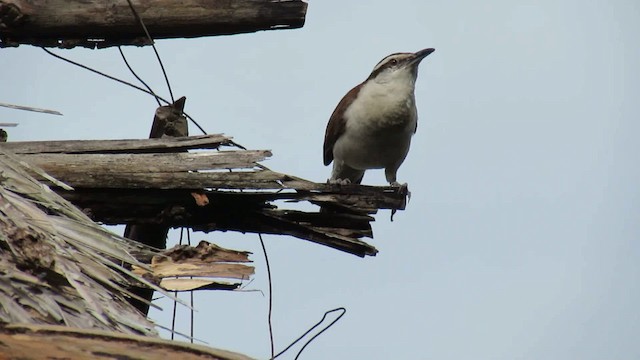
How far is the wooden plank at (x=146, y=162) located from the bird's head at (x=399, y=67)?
3403 millimetres

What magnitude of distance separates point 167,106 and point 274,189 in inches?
38.5

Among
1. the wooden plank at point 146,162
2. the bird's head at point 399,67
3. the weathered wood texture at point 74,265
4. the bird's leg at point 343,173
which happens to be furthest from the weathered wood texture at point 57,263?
the bird's leg at point 343,173

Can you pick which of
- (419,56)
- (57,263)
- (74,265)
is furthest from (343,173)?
(57,263)

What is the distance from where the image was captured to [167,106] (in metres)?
6.91

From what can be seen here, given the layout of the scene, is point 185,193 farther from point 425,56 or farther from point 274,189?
point 425,56

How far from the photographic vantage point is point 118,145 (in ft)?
21.0

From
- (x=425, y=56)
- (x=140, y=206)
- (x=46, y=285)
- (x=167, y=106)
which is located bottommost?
(x=46, y=285)

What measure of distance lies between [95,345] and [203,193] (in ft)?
7.78

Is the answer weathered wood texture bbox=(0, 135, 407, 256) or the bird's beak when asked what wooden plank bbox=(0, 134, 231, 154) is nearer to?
weathered wood texture bbox=(0, 135, 407, 256)

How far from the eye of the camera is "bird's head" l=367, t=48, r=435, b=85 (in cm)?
946

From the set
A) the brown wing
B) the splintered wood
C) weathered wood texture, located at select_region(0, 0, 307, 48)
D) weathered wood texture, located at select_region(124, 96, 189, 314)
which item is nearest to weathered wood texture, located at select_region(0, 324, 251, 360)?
the splintered wood

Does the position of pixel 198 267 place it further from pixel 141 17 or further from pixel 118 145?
pixel 141 17

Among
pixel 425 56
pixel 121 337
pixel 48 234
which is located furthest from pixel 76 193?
pixel 425 56

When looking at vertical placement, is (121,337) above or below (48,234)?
below
